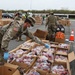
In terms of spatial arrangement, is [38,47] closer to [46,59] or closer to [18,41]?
[46,59]

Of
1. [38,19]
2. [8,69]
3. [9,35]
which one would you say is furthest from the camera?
[38,19]

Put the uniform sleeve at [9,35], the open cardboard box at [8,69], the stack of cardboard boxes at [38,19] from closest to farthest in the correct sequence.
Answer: the uniform sleeve at [9,35], the open cardboard box at [8,69], the stack of cardboard boxes at [38,19]

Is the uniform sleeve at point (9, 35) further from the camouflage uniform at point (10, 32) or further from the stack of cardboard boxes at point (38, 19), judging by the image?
the stack of cardboard boxes at point (38, 19)

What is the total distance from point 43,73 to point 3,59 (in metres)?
1.09

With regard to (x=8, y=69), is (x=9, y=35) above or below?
above

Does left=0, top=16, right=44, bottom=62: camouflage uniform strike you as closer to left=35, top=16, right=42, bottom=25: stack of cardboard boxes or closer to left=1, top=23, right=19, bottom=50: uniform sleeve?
left=1, top=23, right=19, bottom=50: uniform sleeve

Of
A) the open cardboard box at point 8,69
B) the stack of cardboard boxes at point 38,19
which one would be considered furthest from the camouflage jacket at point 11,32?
the stack of cardboard boxes at point 38,19

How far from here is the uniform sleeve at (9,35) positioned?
4863 millimetres

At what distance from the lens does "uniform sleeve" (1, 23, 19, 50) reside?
16.0 ft

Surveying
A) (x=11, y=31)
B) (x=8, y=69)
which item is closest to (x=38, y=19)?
(x=8, y=69)

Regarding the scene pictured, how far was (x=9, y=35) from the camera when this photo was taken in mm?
4867

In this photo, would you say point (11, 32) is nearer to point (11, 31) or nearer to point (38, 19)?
point (11, 31)

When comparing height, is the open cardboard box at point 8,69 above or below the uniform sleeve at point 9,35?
below

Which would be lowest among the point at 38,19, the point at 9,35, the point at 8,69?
the point at 38,19
